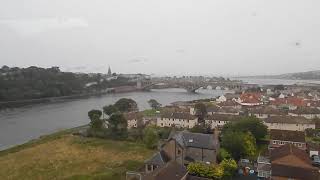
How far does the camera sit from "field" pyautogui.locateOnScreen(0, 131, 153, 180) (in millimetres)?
19016

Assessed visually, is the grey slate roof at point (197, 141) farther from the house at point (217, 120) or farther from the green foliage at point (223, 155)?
the house at point (217, 120)

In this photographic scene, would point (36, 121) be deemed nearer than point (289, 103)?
Yes

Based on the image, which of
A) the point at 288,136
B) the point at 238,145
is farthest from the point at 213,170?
the point at 288,136

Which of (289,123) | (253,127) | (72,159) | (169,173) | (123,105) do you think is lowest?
(72,159)

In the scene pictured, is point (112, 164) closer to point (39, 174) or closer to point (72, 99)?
point (39, 174)

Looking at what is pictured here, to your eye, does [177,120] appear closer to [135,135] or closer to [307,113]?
[135,135]

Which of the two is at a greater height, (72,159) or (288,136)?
(288,136)

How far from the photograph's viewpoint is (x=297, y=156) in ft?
57.7

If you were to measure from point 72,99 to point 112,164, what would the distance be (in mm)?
46391

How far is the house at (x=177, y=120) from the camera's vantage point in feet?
99.0

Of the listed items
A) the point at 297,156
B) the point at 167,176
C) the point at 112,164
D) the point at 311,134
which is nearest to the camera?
the point at 167,176

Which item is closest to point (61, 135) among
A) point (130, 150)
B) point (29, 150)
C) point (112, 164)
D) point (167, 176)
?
point (29, 150)

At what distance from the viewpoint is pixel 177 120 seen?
100 feet

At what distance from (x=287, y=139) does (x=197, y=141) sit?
7172 mm
